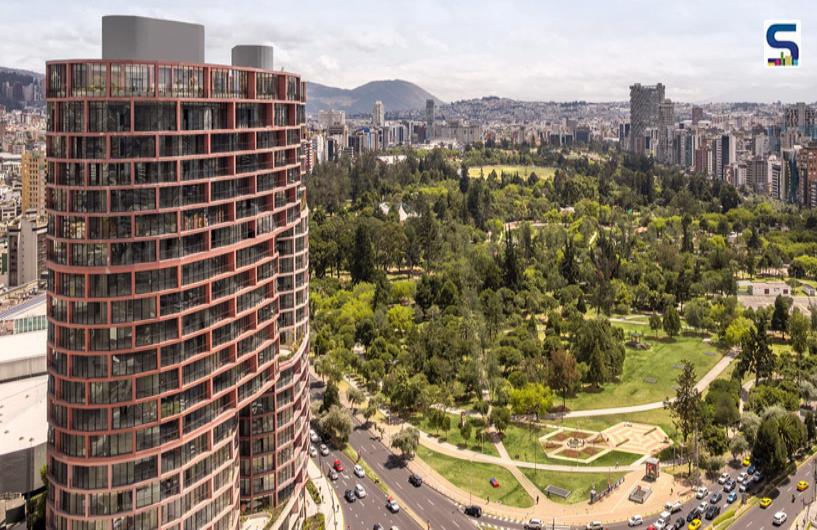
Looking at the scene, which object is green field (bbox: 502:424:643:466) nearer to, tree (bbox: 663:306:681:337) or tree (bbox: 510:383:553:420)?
tree (bbox: 510:383:553:420)

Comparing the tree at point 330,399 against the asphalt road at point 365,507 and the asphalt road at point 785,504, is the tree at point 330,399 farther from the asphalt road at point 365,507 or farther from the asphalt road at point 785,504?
the asphalt road at point 785,504

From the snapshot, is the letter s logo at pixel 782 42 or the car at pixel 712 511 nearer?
the car at pixel 712 511

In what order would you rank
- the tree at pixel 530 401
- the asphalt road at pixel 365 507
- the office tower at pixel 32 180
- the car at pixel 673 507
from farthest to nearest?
1. the office tower at pixel 32 180
2. the tree at pixel 530 401
3. the car at pixel 673 507
4. the asphalt road at pixel 365 507

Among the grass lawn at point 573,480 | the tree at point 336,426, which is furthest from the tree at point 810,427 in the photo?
the tree at point 336,426

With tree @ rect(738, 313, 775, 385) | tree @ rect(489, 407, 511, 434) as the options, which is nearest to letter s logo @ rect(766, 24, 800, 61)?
tree @ rect(738, 313, 775, 385)

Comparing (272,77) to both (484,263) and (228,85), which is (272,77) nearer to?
(228,85)

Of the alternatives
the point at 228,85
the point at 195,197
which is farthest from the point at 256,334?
the point at 228,85

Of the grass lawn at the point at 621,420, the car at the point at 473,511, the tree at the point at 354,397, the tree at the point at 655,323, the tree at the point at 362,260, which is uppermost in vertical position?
the tree at the point at 362,260
